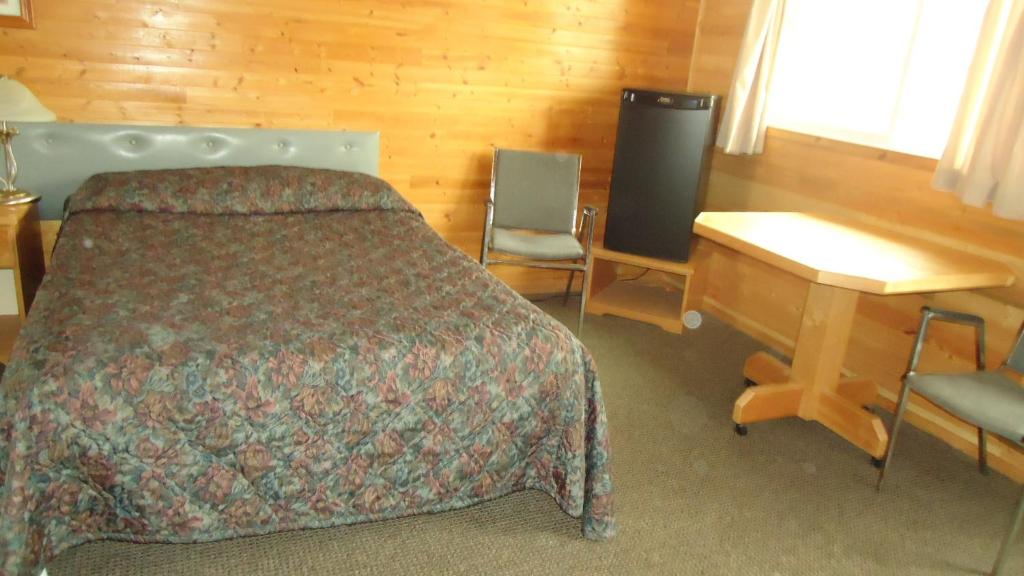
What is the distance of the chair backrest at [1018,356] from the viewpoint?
2.27 m

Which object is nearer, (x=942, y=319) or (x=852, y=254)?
(x=942, y=319)

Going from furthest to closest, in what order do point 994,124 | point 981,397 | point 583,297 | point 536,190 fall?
1. point 536,190
2. point 583,297
3. point 994,124
4. point 981,397

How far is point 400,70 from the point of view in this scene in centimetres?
357

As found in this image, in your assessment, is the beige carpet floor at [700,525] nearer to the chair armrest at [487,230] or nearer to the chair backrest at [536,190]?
the chair armrest at [487,230]

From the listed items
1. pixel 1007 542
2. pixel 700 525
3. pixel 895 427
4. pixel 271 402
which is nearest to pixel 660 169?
pixel 895 427

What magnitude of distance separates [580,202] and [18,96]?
2.72 metres

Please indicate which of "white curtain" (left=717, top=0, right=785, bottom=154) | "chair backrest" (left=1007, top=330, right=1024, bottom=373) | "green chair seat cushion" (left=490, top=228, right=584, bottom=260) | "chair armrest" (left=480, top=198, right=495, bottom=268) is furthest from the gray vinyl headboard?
"chair backrest" (left=1007, top=330, right=1024, bottom=373)

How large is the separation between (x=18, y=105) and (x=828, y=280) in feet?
9.47

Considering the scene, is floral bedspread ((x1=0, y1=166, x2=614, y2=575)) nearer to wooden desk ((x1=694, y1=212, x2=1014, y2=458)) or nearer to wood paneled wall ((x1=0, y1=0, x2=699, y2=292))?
wooden desk ((x1=694, y1=212, x2=1014, y2=458))

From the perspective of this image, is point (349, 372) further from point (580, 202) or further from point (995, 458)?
point (580, 202)

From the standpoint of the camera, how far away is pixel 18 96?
2.65 metres

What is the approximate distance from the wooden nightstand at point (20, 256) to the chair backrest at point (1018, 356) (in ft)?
11.2

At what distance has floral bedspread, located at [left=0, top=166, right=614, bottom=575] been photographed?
5.23 ft

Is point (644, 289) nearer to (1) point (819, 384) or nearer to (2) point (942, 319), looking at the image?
(1) point (819, 384)
